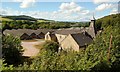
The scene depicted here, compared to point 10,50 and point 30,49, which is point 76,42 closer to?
point 30,49

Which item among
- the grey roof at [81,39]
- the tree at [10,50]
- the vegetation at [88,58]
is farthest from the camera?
the grey roof at [81,39]

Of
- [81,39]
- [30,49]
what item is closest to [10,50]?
[81,39]

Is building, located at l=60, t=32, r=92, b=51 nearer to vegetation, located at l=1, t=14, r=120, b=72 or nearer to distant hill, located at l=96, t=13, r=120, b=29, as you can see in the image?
distant hill, located at l=96, t=13, r=120, b=29

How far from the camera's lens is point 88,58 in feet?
28.6

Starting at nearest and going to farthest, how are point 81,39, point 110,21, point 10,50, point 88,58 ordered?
point 88,58 < point 10,50 < point 81,39 < point 110,21

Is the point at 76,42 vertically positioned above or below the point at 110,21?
below

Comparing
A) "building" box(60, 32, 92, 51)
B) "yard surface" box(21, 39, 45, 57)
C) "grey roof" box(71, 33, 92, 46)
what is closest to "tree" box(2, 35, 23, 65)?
"yard surface" box(21, 39, 45, 57)

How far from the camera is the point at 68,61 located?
741cm

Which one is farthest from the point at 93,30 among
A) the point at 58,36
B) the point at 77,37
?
the point at 58,36

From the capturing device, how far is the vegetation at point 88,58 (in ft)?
22.4

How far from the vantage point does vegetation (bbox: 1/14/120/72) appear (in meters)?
6.82

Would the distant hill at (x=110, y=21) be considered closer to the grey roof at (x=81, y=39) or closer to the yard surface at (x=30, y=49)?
the grey roof at (x=81, y=39)

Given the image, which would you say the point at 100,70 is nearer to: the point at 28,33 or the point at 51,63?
the point at 51,63

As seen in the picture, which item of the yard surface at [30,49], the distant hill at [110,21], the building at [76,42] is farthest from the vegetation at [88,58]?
the yard surface at [30,49]
